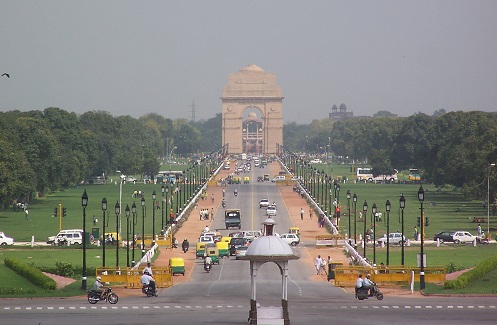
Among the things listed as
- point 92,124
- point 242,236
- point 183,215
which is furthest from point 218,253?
point 92,124

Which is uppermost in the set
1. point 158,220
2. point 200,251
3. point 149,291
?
point 158,220

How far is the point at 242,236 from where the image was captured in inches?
2714

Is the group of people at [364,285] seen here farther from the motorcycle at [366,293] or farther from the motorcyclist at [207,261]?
the motorcyclist at [207,261]

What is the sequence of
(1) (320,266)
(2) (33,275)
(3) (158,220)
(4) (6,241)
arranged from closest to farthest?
(2) (33,275) → (1) (320,266) → (4) (6,241) → (3) (158,220)

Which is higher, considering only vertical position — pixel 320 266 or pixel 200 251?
pixel 200 251

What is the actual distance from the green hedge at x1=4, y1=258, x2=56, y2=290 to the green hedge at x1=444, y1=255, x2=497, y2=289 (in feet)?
44.7

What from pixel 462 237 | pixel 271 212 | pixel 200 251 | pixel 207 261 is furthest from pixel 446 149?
pixel 207 261

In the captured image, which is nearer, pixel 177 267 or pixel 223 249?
pixel 177 267

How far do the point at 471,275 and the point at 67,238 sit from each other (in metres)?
29.1

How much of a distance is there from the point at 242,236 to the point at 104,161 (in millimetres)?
74523

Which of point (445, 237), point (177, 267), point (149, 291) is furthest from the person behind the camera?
point (445, 237)

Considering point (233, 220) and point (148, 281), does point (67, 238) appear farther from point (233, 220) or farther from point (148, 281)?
point (148, 281)

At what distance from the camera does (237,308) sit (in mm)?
39125

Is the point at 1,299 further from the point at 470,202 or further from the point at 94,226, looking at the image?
the point at 470,202
